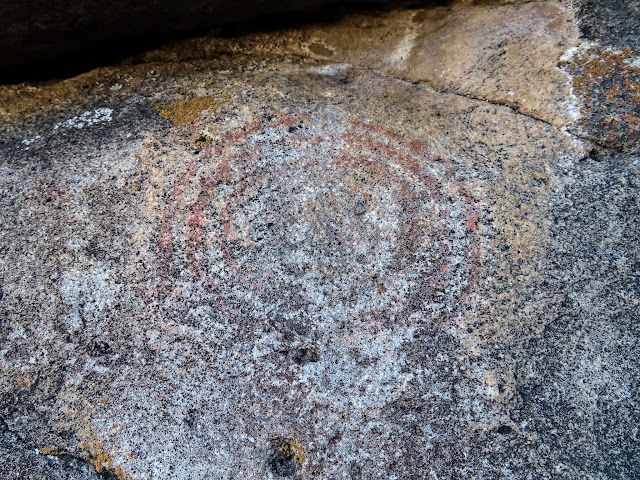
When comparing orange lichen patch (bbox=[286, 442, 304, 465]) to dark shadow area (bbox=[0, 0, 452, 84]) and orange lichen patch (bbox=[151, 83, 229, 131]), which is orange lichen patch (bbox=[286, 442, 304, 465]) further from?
dark shadow area (bbox=[0, 0, 452, 84])

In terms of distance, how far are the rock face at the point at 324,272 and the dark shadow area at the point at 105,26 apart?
7cm

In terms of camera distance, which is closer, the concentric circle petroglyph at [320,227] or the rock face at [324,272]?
the rock face at [324,272]

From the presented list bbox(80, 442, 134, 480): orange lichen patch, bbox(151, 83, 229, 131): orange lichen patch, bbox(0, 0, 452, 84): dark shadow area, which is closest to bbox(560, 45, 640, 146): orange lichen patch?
bbox(0, 0, 452, 84): dark shadow area

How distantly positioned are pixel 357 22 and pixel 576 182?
3.18 ft

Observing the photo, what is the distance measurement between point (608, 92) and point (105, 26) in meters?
1.44

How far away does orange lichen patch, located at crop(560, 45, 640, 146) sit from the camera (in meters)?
1.31

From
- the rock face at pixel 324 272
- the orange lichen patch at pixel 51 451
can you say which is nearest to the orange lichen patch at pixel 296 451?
the rock face at pixel 324 272

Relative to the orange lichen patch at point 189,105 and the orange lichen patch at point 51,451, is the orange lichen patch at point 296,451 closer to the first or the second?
the orange lichen patch at point 51,451

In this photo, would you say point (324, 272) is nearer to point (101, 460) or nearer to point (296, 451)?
point (296, 451)

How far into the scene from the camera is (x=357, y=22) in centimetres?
179

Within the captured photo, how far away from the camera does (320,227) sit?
3.96 ft

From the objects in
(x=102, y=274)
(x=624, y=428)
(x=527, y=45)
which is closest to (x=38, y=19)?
(x=102, y=274)

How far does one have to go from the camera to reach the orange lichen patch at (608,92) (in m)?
1.31

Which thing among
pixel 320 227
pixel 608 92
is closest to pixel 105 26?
pixel 320 227
